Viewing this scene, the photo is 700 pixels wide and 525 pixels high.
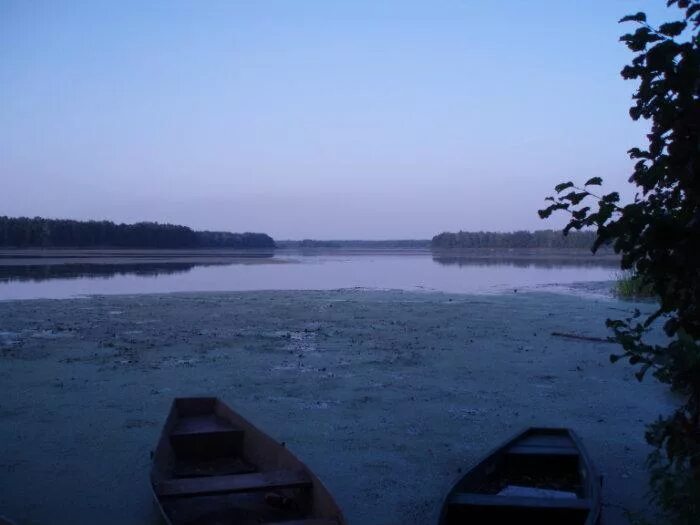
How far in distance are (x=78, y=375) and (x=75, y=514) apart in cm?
446

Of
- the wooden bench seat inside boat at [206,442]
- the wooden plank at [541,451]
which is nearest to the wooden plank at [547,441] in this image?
the wooden plank at [541,451]

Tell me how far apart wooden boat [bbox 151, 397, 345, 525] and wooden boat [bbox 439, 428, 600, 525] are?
2.95 ft

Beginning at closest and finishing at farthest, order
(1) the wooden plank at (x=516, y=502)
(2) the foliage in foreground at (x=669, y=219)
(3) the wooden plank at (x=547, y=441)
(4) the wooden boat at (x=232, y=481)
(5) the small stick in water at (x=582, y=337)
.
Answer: (2) the foliage in foreground at (x=669, y=219), (1) the wooden plank at (x=516, y=502), (4) the wooden boat at (x=232, y=481), (3) the wooden plank at (x=547, y=441), (5) the small stick in water at (x=582, y=337)

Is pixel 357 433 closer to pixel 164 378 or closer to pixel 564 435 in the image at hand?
pixel 564 435

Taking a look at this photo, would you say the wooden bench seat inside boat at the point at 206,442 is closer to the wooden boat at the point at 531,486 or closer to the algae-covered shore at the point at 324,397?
→ the algae-covered shore at the point at 324,397

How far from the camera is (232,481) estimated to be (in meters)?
4.58

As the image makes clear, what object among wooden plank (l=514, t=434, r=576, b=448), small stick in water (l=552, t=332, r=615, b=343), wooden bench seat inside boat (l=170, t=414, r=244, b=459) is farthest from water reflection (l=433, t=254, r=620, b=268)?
wooden bench seat inside boat (l=170, t=414, r=244, b=459)

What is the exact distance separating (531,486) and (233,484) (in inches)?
87.8

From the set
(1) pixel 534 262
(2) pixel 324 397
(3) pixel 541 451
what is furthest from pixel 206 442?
(1) pixel 534 262

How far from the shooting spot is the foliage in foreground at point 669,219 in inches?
86.7

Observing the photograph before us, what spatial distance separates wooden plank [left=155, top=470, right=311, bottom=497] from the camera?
4359mm

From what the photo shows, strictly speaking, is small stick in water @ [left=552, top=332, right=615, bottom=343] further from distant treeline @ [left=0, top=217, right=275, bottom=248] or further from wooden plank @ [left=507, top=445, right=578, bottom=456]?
distant treeline @ [left=0, top=217, right=275, bottom=248]

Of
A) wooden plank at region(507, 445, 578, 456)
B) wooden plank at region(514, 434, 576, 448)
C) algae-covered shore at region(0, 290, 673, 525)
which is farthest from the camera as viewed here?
wooden plank at region(514, 434, 576, 448)

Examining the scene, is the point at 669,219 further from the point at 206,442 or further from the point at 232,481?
the point at 206,442
